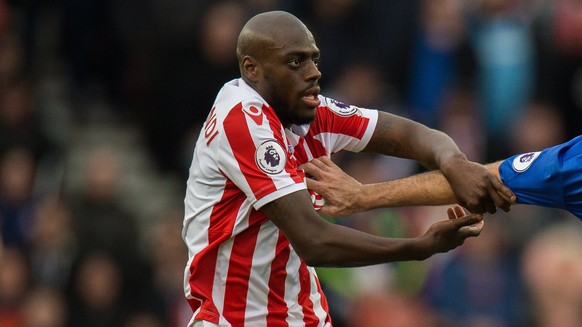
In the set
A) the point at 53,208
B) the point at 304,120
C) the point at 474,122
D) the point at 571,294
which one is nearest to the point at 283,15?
the point at 304,120

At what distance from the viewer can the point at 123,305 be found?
34.8ft

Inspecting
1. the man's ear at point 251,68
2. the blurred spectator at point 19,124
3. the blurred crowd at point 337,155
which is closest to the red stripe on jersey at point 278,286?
the man's ear at point 251,68

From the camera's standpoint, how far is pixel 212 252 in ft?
19.1

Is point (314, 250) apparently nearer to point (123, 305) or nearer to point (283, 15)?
point (283, 15)

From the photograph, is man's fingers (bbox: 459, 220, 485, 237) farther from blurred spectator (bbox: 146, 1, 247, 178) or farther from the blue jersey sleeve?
blurred spectator (bbox: 146, 1, 247, 178)

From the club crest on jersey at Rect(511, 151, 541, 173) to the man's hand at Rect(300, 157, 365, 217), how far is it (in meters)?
0.70

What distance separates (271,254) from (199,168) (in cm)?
49

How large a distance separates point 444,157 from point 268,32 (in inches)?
38.8

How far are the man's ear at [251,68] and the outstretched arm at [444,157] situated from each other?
2.45 feet

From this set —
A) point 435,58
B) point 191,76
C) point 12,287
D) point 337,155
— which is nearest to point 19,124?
point 191,76

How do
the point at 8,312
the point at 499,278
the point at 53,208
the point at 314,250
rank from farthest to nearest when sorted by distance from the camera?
1. the point at 53,208
2. the point at 8,312
3. the point at 499,278
4. the point at 314,250

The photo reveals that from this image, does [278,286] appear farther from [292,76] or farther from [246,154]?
[292,76]

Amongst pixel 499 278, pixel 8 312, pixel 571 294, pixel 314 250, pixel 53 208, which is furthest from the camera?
pixel 53 208

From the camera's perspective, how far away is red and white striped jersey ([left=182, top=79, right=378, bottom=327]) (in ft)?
18.3
